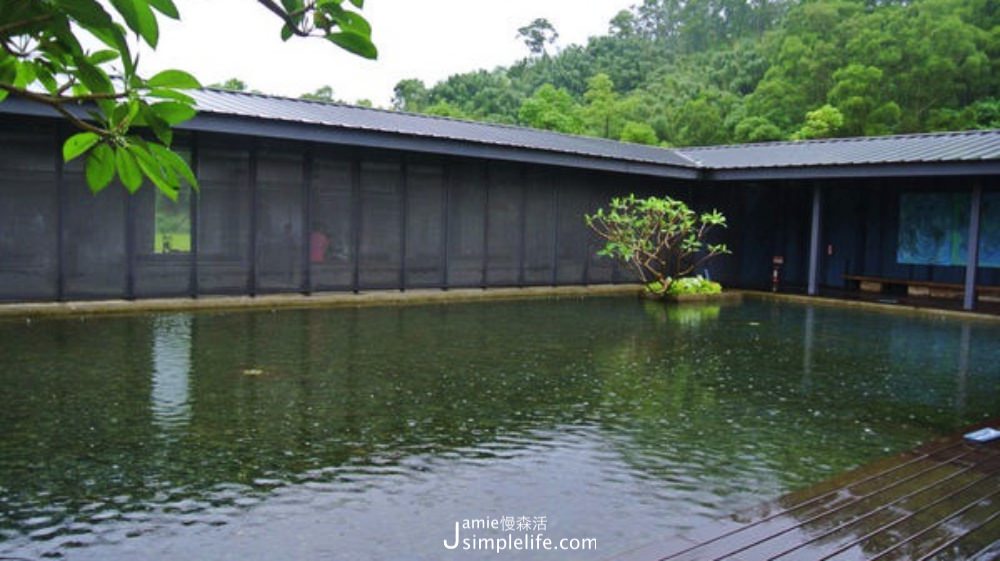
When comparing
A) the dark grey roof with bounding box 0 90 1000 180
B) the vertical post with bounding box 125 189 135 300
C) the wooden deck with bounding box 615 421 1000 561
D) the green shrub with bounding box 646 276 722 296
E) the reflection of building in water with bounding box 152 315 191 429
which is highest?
the dark grey roof with bounding box 0 90 1000 180

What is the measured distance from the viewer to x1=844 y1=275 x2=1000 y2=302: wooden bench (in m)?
16.0

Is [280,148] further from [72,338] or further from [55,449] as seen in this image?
[55,449]

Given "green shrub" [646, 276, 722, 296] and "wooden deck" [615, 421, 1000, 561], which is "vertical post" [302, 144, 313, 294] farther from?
"wooden deck" [615, 421, 1000, 561]

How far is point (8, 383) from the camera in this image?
6.52 meters

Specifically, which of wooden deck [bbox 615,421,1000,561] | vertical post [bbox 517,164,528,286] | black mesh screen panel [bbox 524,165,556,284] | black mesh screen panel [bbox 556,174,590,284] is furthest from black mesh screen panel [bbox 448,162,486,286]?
wooden deck [bbox 615,421,1000,561]

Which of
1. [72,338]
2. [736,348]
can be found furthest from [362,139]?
[736,348]

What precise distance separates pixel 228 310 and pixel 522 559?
9.18m

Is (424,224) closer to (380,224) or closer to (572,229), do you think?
(380,224)

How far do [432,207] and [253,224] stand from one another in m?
3.36

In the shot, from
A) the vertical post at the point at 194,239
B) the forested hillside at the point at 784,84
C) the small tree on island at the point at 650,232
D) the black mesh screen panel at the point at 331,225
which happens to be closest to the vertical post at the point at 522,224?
the small tree on island at the point at 650,232

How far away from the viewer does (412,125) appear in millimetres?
14594

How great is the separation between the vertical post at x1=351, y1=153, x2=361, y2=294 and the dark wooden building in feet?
0.11

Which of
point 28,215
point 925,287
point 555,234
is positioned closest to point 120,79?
point 28,215

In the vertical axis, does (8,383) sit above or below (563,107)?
below
